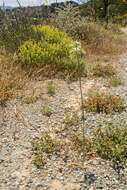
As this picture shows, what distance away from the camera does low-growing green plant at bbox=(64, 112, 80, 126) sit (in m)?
6.54

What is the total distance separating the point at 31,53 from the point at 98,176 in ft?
14.7

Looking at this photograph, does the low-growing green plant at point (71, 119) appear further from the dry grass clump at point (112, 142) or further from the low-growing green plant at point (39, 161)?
the low-growing green plant at point (39, 161)

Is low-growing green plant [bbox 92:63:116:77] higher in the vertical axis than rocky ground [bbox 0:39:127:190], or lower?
lower

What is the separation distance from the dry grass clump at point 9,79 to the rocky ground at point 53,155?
151 millimetres

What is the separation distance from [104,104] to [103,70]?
2521 millimetres

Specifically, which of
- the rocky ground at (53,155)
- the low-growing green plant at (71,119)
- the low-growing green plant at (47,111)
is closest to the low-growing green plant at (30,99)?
the rocky ground at (53,155)

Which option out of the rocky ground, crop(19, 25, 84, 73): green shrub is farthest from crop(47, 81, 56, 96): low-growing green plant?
crop(19, 25, 84, 73): green shrub

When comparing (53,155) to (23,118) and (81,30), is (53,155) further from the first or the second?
(81,30)

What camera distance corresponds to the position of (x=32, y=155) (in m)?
5.58

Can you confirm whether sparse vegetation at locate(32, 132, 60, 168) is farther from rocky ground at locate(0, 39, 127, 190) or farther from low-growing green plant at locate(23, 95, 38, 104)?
low-growing green plant at locate(23, 95, 38, 104)

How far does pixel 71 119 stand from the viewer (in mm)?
6621

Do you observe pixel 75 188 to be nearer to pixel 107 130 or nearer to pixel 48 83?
pixel 107 130

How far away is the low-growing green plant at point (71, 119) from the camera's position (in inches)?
258

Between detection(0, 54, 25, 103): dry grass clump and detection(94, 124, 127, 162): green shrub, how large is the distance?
1973 millimetres
